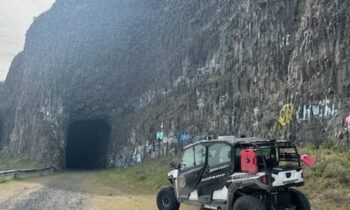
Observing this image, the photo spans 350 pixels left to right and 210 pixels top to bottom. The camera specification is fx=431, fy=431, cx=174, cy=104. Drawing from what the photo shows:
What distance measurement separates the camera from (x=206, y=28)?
36.7 m

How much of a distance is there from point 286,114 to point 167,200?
36.6 feet

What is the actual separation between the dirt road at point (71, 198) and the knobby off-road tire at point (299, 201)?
467cm

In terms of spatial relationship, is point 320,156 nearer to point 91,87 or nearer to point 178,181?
point 178,181

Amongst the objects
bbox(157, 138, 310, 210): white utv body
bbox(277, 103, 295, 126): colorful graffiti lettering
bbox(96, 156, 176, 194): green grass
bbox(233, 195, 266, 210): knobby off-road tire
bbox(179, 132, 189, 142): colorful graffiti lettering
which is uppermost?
bbox(277, 103, 295, 126): colorful graffiti lettering

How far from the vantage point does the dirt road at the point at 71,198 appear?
17969mm

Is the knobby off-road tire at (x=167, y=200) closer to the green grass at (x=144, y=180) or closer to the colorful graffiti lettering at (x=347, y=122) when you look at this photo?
the green grass at (x=144, y=180)

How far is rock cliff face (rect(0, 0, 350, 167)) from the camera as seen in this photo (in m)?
22.9

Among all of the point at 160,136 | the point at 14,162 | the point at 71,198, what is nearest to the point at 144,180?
the point at 71,198

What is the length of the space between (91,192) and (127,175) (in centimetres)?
779

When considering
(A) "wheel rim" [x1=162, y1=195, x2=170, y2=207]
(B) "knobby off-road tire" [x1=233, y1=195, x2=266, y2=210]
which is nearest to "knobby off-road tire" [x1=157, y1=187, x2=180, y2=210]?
(A) "wheel rim" [x1=162, y1=195, x2=170, y2=207]

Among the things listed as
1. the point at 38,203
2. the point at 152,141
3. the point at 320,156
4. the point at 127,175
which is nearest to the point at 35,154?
the point at 152,141

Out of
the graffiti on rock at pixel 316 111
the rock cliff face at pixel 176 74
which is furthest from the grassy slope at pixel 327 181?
the graffiti on rock at pixel 316 111

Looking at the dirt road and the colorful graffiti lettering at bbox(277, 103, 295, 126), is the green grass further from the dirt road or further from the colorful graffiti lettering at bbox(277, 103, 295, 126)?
the colorful graffiti lettering at bbox(277, 103, 295, 126)

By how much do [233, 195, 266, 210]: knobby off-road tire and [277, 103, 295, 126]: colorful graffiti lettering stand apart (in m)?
12.8
